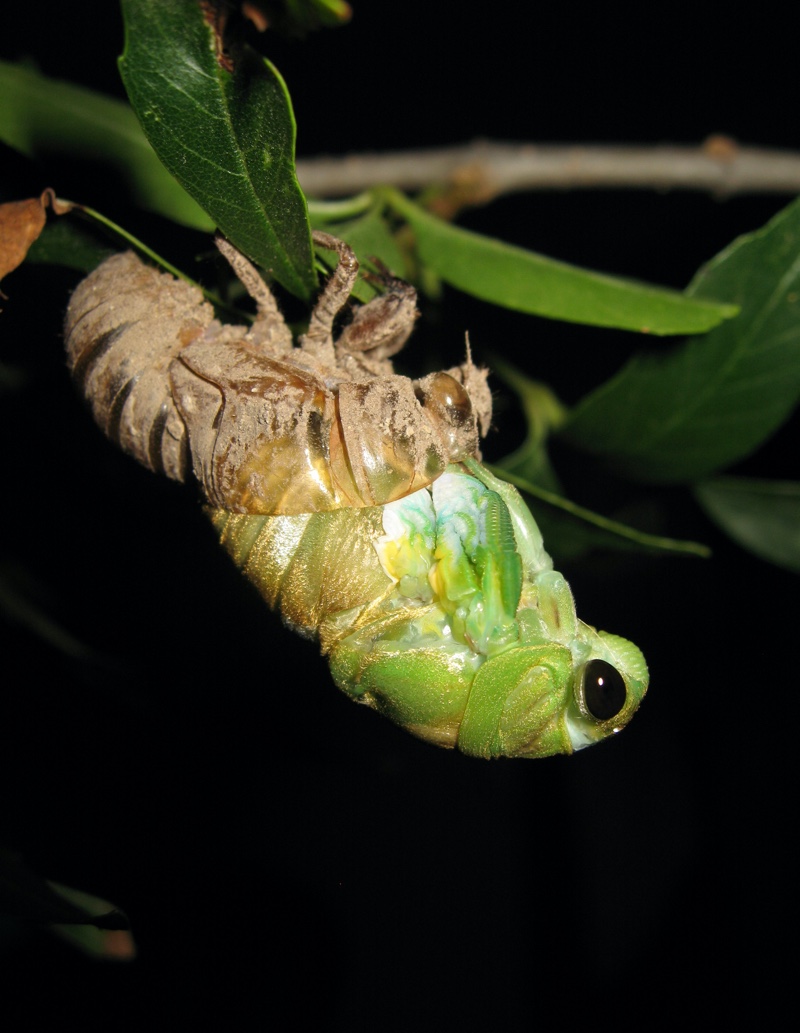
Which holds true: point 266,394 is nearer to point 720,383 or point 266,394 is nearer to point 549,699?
point 549,699

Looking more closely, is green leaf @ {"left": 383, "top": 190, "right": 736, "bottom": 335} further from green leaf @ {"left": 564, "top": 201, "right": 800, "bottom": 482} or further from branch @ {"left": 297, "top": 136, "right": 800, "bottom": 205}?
branch @ {"left": 297, "top": 136, "right": 800, "bottom": 205}

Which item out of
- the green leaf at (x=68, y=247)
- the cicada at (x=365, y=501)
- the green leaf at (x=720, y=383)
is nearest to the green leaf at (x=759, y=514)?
the green leaf at (x=720, y=383)

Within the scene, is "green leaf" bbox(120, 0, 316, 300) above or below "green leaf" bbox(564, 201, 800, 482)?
below

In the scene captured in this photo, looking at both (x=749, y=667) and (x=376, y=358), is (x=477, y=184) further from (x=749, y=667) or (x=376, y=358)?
(x=749, y=667)

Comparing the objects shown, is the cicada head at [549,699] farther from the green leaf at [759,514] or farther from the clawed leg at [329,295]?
the green leaf at [759,514]

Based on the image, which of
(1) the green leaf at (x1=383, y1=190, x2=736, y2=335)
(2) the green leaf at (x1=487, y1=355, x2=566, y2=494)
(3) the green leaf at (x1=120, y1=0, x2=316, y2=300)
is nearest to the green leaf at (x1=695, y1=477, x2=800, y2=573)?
(2) the green leaf at (x1=487, y1=355, x2=566, y2=494)
